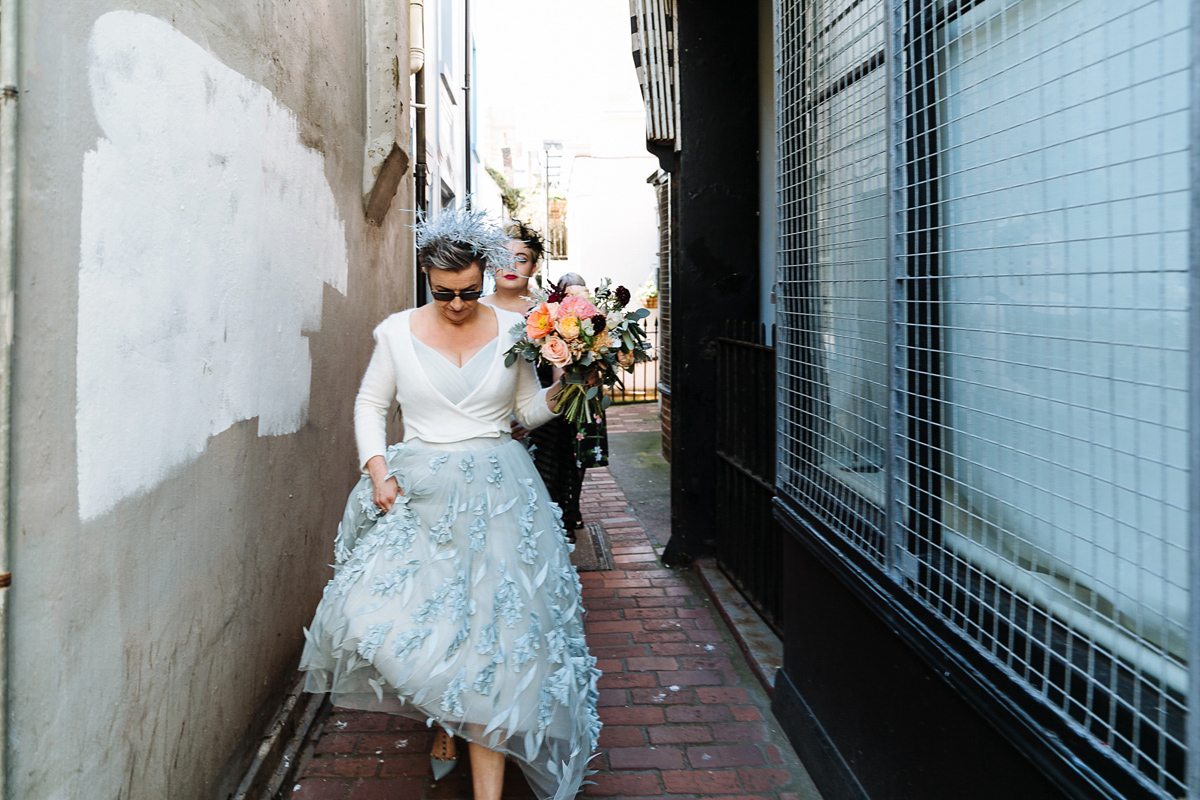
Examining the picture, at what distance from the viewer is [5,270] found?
175cm

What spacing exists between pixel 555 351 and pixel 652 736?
1662 millimetres

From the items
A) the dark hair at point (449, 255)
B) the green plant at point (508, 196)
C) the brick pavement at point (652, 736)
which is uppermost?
the green plant at point (508, 196)

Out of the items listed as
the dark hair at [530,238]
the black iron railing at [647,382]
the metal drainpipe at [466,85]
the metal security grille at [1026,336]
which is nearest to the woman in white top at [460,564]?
the metal security grille at [1026,336]

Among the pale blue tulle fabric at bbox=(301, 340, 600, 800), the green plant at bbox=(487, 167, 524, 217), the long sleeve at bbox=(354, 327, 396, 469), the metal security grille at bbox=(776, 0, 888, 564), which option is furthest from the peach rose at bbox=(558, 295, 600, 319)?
the green plant at bbox=(487, 167, 524, 217)

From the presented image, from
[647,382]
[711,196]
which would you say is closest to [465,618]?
[711,196]

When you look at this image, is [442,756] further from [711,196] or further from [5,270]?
[711,196]

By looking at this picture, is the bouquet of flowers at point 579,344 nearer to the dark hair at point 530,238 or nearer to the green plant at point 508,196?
the dark hair at point 530,238

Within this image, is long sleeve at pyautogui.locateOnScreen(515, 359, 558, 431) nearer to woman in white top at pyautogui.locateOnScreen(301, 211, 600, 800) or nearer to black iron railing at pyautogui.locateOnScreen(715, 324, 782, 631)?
woman in white top at pyautogui.locateOnScreen(301, 211, 600, 800)

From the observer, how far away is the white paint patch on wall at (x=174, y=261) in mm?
2096

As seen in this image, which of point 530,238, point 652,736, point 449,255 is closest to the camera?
point 449,255

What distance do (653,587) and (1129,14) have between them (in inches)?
170

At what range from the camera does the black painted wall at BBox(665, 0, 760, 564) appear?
5.43 meters

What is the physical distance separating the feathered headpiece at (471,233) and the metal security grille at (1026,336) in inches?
47.2

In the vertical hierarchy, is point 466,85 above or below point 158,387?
above
